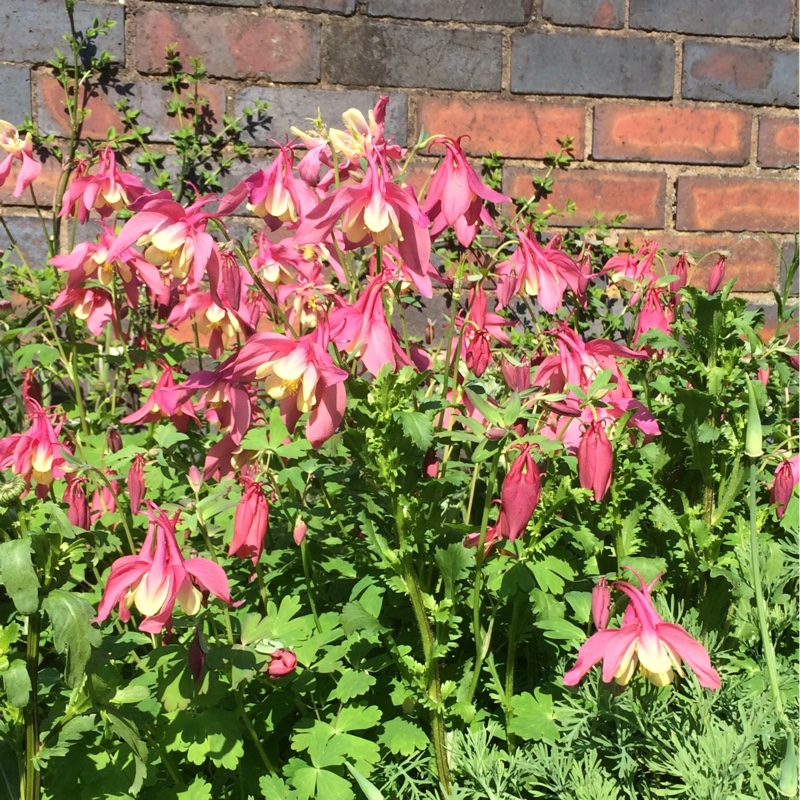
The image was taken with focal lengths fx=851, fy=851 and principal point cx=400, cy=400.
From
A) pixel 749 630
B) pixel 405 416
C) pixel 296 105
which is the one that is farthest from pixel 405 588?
pixel 296 105

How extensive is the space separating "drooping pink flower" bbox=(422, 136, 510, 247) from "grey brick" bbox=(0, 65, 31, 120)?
1.09 meters

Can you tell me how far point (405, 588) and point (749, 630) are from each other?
404 mm

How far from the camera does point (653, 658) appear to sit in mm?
675

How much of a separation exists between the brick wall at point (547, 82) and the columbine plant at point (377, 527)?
1.51ft

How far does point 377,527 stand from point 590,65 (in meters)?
1.14

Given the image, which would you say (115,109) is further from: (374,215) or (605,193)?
(374,215)

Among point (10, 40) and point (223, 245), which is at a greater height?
point (10, 40)

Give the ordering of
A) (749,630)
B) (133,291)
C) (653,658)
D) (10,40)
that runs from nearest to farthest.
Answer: (653,658) → (749,630) → (133,291) → (10,40)

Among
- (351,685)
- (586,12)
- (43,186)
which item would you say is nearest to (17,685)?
(351,685)

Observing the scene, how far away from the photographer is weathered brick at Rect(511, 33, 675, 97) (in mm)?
1631

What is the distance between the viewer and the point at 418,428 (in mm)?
712

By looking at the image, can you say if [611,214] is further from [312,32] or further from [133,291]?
[133,291]

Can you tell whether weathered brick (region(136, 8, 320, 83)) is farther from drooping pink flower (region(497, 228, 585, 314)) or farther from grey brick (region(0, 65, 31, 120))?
drooping pink flower (region(497, 228, 585, 314))

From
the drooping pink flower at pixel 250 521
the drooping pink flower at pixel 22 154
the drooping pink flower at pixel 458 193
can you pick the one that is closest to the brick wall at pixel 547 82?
the drooping pink flower at pixel 22 154
